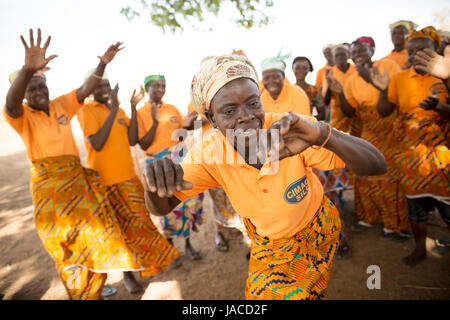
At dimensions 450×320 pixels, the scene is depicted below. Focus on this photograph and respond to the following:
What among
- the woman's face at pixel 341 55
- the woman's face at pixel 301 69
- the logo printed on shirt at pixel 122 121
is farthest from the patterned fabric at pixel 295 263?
the woman's face at pixel 341 55

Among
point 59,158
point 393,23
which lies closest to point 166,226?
point 59,158

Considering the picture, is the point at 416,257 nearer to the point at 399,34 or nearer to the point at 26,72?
the point at 399,34

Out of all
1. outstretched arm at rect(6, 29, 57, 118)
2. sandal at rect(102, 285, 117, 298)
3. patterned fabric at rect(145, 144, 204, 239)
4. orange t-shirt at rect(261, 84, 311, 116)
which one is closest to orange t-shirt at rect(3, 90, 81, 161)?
outstretched arm at rect(6, 29, 57, 118)

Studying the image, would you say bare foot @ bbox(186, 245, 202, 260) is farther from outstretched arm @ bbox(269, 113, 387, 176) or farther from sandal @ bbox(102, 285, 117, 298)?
outstretched arm @ bbox(269, 113, 387, 176)

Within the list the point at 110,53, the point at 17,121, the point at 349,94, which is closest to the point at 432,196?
the point at 349,94

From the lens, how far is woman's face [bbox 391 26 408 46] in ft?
13.9

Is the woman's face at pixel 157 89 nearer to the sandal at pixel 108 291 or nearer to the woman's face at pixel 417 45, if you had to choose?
the sandal at pixel 108 291

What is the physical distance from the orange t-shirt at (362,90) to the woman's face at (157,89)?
8.64ft

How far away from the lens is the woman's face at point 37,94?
8.53 feet

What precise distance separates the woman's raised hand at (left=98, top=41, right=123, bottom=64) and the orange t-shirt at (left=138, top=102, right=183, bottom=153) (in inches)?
32.2

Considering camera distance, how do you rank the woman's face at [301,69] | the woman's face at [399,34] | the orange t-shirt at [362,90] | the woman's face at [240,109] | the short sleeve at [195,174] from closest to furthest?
1. the woman's face at [240,109]
2. the short sleeve at [195,174]
3. the orange t-shirt at [362,90]
4. the woman's face at [301,69]
5. the woman's face at [399,34]

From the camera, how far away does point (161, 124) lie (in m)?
3.55

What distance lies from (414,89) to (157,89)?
300 centimetres
